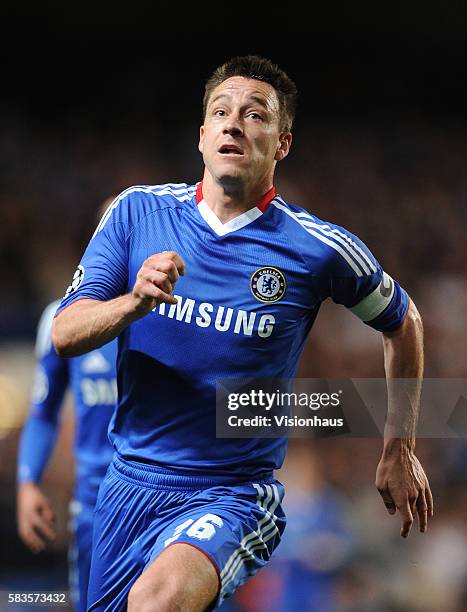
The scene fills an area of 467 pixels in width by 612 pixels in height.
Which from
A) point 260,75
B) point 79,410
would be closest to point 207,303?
point 260,75

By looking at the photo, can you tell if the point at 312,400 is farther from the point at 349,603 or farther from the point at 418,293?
the point at 418,293

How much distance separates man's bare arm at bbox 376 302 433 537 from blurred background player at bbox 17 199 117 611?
1.45m

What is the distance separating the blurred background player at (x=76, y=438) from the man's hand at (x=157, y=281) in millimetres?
1756

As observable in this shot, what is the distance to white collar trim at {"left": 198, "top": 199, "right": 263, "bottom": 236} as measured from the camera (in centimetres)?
296

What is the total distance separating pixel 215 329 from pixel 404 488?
2.61ft

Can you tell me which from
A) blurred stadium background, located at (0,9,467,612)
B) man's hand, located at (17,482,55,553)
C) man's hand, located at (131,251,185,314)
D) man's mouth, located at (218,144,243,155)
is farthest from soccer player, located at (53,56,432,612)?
blurred stadium background, located at (0,9,467,612)

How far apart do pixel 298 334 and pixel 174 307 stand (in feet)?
1.33

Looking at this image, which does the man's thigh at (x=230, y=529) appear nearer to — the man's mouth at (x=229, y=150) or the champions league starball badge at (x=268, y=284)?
the champions league starball badge at (x=268, y=284)

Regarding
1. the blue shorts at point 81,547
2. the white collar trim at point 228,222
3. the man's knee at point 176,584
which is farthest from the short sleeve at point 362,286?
the blue shorts at point 81,547

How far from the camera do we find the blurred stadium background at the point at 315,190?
5102 mm

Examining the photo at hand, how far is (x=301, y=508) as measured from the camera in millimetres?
5125

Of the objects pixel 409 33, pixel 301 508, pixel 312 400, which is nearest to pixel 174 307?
pixel 312 400

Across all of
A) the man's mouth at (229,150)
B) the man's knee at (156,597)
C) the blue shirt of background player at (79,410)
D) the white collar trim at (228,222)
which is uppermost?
the man's mouth at (229,150)

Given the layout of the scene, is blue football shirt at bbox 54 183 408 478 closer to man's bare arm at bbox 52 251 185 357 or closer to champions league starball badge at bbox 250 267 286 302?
champions league starball badge at bbox 250 267 286 302
